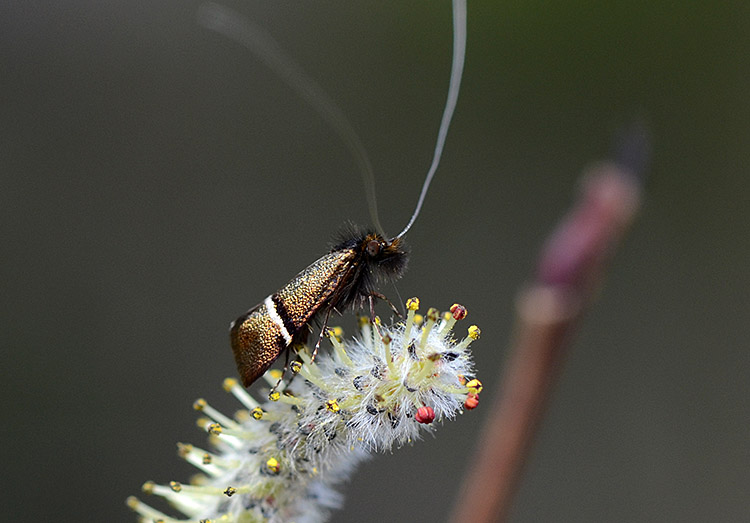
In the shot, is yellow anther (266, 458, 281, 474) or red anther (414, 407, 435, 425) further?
yellow anther (266, 458, 281, 474)

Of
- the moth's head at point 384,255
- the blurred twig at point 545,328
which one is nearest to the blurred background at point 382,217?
the moth's head at point 384,255

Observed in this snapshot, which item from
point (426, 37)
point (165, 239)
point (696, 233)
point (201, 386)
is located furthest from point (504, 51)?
point (201, 386)

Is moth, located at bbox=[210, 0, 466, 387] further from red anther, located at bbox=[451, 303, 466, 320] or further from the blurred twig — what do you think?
the blurred twig

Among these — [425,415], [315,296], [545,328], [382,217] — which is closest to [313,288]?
[315,296]

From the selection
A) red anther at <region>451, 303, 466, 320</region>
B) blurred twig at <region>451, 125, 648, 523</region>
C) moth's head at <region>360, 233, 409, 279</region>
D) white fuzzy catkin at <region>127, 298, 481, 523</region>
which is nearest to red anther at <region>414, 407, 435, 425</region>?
white fuzzy catkin at <region>127, 298, 481, 523</region>

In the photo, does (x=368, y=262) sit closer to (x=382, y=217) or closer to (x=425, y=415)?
(x=425, y=415)

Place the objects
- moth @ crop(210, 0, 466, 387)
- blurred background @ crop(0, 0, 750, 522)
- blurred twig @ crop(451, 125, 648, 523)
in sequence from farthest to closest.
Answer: blurred background @ crop(0, 0, 750, 522), moth @ crop(210, 0, 466, 387), blurred twig @ crop(451, 125, 648, 523)
